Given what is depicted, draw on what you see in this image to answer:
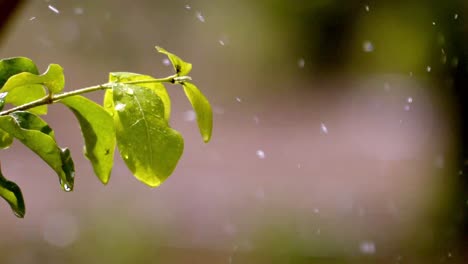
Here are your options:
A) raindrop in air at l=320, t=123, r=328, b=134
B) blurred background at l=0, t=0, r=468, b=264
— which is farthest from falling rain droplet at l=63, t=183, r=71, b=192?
raindrop in air at l=320, t=123, r=328, b=134

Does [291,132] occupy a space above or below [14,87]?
above

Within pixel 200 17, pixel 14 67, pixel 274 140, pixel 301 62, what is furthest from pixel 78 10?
pixel 14 67

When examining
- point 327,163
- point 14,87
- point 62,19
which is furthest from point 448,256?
point 14,87

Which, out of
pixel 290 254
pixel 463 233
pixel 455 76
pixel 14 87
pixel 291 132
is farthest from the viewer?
pixel 291 132

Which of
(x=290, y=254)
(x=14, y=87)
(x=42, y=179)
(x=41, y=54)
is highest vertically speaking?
(x=41, y=54)

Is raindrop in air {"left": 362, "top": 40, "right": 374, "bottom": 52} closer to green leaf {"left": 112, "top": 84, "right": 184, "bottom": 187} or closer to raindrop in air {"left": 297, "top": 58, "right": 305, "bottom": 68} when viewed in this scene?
raindrop in air {"left": 297, "top": 58, "right": 305, "bottom": 68}

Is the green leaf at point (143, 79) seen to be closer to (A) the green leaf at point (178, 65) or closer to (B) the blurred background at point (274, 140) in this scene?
(A) the green leaf at point (178, 65)

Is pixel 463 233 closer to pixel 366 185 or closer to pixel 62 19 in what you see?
pixel 366 185
